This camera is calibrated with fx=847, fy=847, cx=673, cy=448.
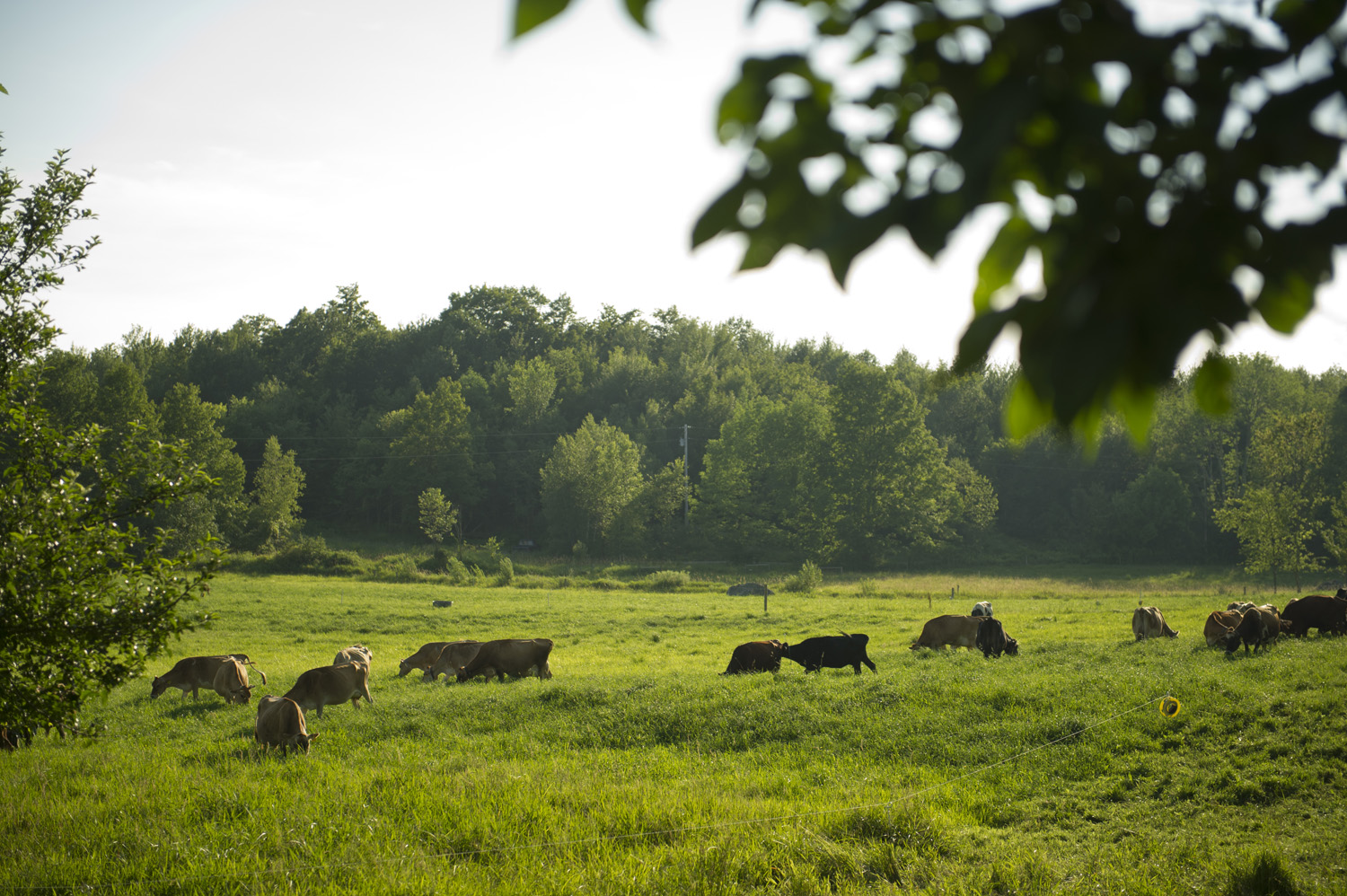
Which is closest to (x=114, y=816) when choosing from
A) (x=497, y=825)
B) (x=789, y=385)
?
(x=497, y=825)

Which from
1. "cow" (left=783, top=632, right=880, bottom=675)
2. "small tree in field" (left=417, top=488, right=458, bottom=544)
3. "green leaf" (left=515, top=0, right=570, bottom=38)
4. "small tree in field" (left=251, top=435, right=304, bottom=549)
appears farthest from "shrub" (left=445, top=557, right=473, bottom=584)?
"green leaf" (left=515, top=0, right=570, bottom=38)

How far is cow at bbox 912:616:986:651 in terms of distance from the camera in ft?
65.1

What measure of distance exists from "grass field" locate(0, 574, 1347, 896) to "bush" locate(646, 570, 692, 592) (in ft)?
90.3

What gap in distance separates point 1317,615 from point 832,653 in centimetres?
958

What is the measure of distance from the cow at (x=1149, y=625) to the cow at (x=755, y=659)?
852 cm

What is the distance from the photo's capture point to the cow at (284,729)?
11.2 metres

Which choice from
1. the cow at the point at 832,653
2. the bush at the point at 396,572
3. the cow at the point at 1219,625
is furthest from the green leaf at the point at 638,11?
the bush at the point at 396,572

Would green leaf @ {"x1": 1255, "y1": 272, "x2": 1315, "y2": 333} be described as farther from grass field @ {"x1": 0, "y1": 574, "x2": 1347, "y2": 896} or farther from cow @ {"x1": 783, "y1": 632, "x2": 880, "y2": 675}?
cow @ {"x1": 783, "y1": 632, "x2": 880, "y2": 675}

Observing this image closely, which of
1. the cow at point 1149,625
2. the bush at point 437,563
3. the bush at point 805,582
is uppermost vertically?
the cow at point 1149,625

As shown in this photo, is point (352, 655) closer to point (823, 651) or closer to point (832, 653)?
point (823, 651)

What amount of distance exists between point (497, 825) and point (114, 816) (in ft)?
12.9

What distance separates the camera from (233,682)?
15758 millimetres

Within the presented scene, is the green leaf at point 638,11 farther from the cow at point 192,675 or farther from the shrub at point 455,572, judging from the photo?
the shrub at point 455,572

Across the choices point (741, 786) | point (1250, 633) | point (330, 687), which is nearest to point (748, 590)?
point (1250, 633)
